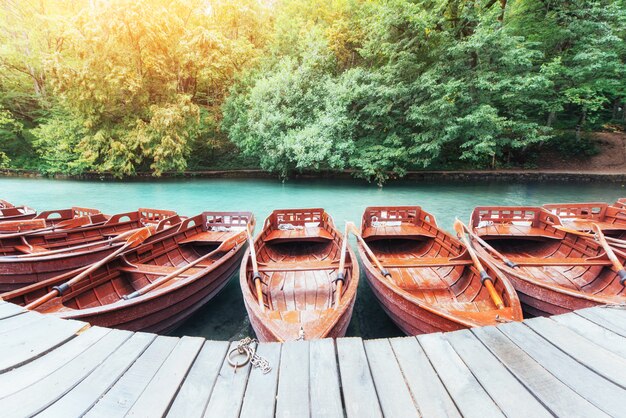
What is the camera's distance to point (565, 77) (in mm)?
14312

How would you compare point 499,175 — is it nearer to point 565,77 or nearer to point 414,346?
point 565,77

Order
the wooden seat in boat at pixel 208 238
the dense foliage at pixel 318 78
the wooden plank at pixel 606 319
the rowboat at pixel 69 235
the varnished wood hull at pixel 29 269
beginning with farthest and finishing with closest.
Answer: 1. the dense foliage at pixel 318 78
2. the wooden seat in boat at pixel 208 238
3. the rowboat at pixel 69 235
4. the varnished wood hull at pixel 29 269
5. the wooden plank at pixel 606 319

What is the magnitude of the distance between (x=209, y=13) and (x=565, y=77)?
865 inches

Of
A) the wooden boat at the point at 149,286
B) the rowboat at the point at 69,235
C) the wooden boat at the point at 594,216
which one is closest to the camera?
the wooden boat at the point at 149,286

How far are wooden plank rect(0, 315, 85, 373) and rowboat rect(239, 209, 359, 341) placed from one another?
136 centimetres

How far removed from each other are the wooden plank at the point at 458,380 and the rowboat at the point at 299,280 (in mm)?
1002

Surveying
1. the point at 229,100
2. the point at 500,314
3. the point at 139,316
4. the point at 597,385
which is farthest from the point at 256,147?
the point at 597,385

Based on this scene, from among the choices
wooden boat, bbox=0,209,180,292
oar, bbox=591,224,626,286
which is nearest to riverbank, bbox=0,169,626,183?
wooden boat, bbox=0,209,180,292

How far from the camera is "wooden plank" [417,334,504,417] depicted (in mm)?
1120

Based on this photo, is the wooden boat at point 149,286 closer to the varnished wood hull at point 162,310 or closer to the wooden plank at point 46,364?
the varnished wood hull at point 162,310

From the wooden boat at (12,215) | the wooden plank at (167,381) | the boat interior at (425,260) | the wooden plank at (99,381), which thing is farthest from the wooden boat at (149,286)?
the wooden boat at (12,215)

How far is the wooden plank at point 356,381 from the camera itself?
3.71ft

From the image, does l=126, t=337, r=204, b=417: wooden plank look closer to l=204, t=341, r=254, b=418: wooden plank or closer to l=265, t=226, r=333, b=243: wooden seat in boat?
l=204, t=341, r=254, b=418: wooden plank

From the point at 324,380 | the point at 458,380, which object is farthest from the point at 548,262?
the point at 324,380
